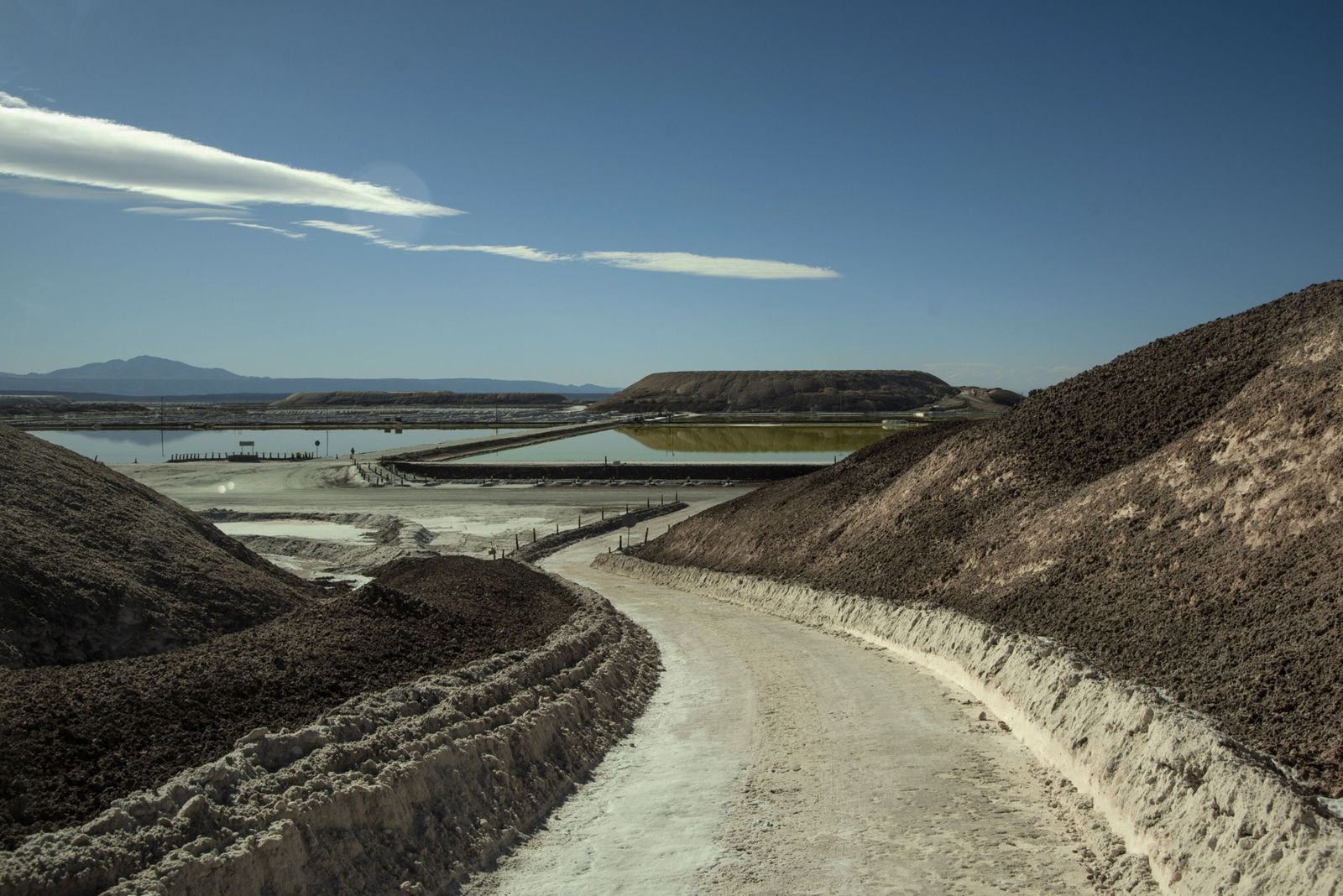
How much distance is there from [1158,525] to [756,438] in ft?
264

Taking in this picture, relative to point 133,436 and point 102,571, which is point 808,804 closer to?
point 102,571

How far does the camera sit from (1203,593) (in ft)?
47.7

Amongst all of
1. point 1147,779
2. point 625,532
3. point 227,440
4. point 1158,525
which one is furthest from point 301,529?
point 227,440

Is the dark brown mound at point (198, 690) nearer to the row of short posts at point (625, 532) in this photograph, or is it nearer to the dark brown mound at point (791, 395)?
the row of short posts at point (625, 532)

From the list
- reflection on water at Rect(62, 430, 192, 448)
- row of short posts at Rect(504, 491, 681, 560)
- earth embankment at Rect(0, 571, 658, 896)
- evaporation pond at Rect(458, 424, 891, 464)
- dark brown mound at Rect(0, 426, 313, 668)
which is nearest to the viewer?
earth embankment at Rect(0, 571, 658, 896)

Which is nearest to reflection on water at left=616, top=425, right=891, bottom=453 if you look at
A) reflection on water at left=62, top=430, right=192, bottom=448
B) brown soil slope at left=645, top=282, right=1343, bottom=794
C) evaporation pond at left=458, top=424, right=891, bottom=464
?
evaporation pond at left=458, top=424, right=891, bottom=464

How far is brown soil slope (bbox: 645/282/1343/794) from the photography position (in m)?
12.0

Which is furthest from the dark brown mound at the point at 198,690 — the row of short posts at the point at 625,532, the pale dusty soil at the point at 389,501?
the pale dusty soil at the point at 389,501

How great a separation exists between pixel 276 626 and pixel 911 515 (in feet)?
58.3

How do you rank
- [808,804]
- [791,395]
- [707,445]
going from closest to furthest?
[808,804], [707,445], [791,395]

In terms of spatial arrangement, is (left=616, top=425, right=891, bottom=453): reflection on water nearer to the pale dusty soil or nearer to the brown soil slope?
the pale dusty soil

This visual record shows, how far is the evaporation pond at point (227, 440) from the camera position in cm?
9919

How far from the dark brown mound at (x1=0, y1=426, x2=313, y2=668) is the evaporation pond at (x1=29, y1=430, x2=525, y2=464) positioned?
72990 millimetres

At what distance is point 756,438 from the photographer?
98.3 metres
